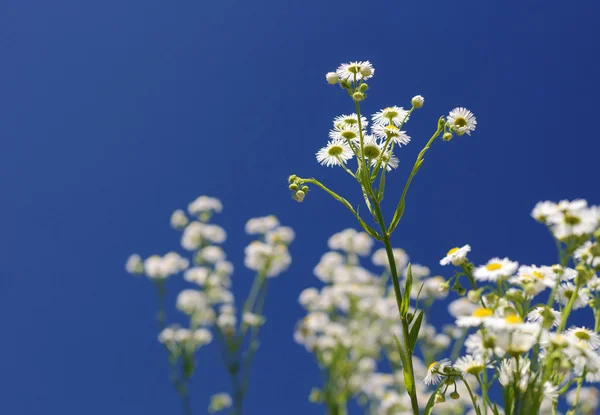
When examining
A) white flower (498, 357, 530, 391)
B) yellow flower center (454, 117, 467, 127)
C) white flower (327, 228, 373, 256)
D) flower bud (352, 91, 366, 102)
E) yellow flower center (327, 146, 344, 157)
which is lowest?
white flower (498, 357, 530, 391)

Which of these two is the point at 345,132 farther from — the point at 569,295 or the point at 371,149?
the point at 569,295

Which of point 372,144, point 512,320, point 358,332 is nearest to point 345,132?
point 372,144

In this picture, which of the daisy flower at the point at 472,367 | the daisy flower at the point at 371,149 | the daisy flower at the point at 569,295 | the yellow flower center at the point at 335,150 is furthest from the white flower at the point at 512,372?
the yellow flower center at the point at 335,150

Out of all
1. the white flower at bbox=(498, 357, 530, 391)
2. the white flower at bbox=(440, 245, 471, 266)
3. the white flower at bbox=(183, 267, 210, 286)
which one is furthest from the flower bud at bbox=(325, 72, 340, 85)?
the white flower at bbox=(183, 267, 210, 286)

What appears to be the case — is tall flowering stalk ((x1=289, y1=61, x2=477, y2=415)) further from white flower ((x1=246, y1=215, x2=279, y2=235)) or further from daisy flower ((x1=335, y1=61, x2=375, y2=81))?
white flower ((x1=246, y1=215, x2=279, y2=235))

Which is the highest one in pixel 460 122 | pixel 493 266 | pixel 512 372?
pixel 460 122

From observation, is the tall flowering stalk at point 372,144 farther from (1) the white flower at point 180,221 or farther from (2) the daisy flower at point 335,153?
(1) the white flower at point 180,221

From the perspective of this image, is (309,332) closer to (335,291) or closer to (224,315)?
(335,291)
